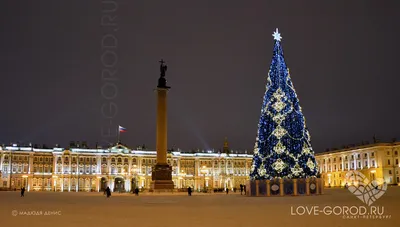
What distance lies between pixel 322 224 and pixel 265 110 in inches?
894

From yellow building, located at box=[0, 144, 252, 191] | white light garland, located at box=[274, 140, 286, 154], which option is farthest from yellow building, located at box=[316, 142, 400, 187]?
white light garland, located at box=[274, 140, 286, 154]

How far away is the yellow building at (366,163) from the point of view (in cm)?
8644

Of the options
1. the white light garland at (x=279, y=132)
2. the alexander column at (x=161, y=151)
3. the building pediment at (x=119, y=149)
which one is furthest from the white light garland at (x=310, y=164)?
the building pediment at (x=119, y=149)

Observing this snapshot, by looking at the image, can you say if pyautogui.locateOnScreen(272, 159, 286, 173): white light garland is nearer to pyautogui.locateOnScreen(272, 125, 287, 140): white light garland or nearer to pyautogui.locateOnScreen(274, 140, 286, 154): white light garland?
pyautogui.locateOnScreen(274, 140, 286, 154): white light garland

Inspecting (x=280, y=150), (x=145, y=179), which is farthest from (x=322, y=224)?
(x=145, y=179)

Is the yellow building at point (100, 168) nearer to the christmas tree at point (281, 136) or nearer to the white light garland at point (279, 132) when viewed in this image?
the christmas tree at point (281, 136)

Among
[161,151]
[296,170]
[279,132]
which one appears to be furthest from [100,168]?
[296,170]

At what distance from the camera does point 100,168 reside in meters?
107

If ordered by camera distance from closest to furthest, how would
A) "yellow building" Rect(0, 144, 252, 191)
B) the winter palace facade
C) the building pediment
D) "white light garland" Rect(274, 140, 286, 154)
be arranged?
"white light garland" Rect(274, 140, 286, 154)
the winter palace facade
"yellow building" Rect(0, 144, 252, 191)
the building pediment

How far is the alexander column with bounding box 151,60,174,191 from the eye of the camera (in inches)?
1929

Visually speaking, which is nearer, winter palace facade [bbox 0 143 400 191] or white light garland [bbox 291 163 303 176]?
white light garland [bbox 291 163 303 176]

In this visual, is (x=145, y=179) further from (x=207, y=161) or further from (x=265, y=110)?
(x=265, y=110)

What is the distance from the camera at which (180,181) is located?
373ft

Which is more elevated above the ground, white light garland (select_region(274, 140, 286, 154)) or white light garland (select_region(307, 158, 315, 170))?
white light garland (select_region(274, 140, 286, 154))
